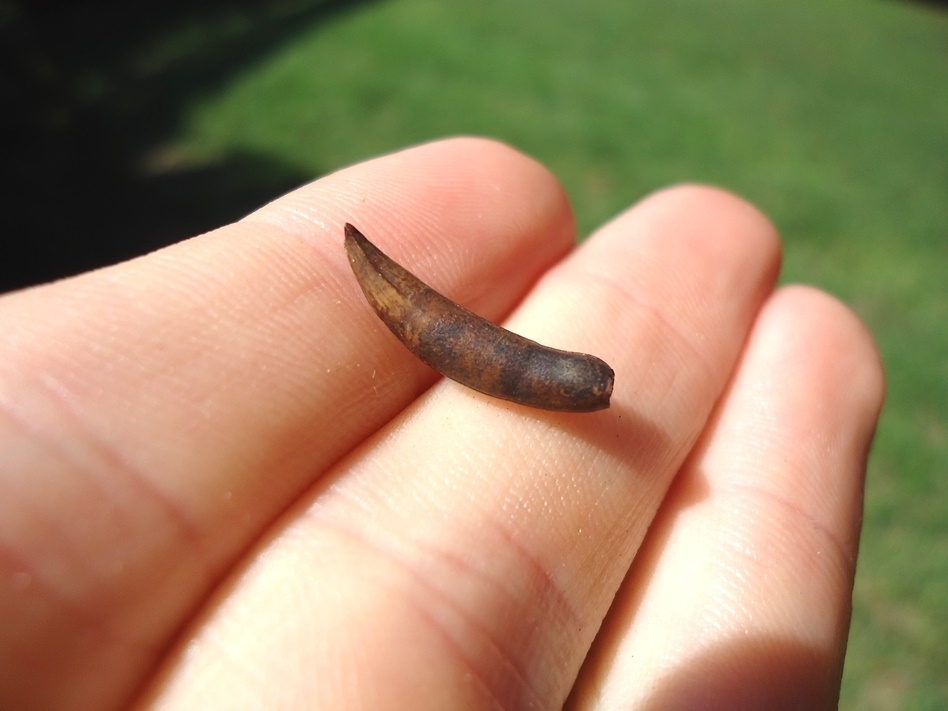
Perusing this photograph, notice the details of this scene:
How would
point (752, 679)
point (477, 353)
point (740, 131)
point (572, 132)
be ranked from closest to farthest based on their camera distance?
point (752, 679), point (477, 353), point (572, 132), point (740, 131)

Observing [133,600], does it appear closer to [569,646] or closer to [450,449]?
[450,449]

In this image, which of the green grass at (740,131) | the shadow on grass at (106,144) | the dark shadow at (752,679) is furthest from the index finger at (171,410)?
the shadow on grass at (106,144)

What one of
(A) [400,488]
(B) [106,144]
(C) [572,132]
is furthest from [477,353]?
(B) [106,144]

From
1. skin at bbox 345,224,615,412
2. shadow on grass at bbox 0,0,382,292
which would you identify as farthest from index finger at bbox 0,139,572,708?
shadow on grass at bbox 0,0,382,292

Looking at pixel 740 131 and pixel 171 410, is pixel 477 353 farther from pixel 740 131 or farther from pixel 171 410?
pixel 740 131

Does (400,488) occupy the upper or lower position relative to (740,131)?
upper

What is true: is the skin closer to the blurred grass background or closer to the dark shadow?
the dark shadow
